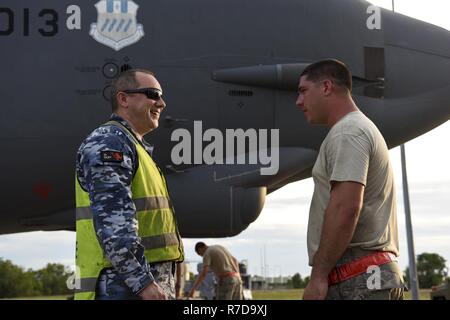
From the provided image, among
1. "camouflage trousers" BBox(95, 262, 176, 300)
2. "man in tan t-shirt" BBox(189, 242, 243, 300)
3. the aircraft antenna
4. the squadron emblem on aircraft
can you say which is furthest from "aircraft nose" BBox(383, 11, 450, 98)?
the aircraft antenna

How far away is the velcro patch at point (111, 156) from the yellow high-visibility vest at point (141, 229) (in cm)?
19

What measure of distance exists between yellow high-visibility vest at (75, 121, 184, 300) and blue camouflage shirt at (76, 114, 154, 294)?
0.08 metres

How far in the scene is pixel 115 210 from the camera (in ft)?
12.5

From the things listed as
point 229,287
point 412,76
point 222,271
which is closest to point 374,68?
point 412,76

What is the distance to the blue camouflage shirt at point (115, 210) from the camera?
378 cm

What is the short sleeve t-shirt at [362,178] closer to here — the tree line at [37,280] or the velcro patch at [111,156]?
the velcro patch at [111,156]

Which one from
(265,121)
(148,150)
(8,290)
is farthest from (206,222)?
(8,290)

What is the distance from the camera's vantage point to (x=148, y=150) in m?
4.32

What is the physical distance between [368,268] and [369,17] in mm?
6532

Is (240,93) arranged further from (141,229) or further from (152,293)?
(152,293)

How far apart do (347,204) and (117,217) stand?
1.15 metres

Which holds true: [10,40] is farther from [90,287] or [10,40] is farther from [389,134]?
[90,287]

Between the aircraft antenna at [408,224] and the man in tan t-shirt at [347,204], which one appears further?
the aircraft antenna at [408,224]

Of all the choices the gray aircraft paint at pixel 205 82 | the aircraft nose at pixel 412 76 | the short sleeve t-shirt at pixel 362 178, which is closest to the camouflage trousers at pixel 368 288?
the short sleeve t-shirt at pixel 362 178
